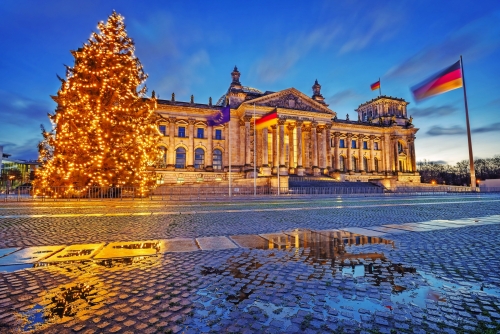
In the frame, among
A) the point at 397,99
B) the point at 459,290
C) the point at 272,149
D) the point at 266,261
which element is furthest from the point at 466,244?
the point at 397,99

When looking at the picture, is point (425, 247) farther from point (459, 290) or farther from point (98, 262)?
point (98, 262)

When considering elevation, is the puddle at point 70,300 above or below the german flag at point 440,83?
below

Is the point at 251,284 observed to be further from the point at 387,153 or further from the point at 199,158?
the point at 387,153

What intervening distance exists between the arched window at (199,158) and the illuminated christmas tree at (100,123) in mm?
23501

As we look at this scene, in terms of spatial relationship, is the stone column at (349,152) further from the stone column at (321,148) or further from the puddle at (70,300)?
the puddle at (70,300)

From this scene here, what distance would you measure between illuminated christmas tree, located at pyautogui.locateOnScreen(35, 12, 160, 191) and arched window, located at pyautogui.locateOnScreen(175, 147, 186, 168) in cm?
2266

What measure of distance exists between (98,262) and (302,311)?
338 centimetres

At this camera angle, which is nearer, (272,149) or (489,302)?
(489,302)

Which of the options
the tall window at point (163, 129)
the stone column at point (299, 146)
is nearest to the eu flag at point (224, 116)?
the tall window at point (163, 129)

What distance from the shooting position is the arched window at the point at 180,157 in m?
46.3

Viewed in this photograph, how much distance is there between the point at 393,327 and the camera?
2195mm

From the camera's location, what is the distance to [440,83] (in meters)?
25.0

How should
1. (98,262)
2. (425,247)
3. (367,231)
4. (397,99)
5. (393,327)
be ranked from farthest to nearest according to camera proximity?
(397,99) < (367,231) < (425,247) < (98,262) < (393,327)

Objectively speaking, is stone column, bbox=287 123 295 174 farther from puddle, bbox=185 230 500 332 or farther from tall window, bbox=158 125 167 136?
puddle, bbox=185 230 500 332
